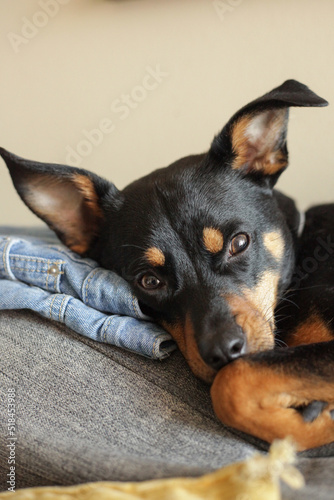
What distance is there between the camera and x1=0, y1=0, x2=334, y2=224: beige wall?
3072mm

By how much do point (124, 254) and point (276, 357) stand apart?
2.69ft

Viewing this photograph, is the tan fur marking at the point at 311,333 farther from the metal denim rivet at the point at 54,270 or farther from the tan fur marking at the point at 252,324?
the metal denim rivet at the point at 54,270

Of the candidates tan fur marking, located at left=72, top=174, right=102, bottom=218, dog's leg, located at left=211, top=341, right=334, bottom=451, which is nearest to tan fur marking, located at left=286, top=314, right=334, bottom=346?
dog's leg, located at left=211, top=341, right=334, bottom=451

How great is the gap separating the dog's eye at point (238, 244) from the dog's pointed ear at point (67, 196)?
0.58m

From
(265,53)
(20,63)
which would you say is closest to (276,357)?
(265,53)

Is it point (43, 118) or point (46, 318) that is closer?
point (46, 318)

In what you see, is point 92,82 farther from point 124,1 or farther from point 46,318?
point 46,318

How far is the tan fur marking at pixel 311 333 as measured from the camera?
180cm

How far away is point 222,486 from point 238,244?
100 centimetres

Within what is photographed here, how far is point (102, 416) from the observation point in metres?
1.62

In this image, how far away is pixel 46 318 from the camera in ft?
6.35

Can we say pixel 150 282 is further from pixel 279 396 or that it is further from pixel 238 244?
pixel 279 396

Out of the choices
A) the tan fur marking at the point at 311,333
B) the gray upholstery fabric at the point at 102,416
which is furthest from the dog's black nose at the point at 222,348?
the tan fur marking at the point at 311,333

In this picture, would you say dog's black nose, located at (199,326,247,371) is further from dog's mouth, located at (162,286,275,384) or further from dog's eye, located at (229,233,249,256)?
dog's eye, located at (229,233,249,256)
